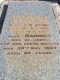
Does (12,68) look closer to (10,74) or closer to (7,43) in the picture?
(10,74)

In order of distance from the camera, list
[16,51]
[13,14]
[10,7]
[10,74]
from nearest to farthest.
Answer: [10,74] → [16,51] → [13,14] → [10,7]

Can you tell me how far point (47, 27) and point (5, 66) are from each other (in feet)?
11.7

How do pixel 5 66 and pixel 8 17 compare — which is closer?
pixel 5 66

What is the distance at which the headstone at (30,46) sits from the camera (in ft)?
32.8

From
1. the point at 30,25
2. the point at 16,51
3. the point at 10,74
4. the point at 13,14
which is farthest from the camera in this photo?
the point at 13,14

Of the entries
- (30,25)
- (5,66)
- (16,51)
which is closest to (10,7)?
(30,25)

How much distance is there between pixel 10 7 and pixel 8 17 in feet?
5.03

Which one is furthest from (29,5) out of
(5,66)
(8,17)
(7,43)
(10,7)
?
(5,66)

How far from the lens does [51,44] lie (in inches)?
450

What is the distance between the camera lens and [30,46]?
1134 centimetres

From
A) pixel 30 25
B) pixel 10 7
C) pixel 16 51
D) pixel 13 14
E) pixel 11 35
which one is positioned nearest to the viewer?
pixel 16 51

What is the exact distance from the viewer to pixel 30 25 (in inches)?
507

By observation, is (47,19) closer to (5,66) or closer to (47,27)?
(47,27)

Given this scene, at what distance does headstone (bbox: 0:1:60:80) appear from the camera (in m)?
9.99
